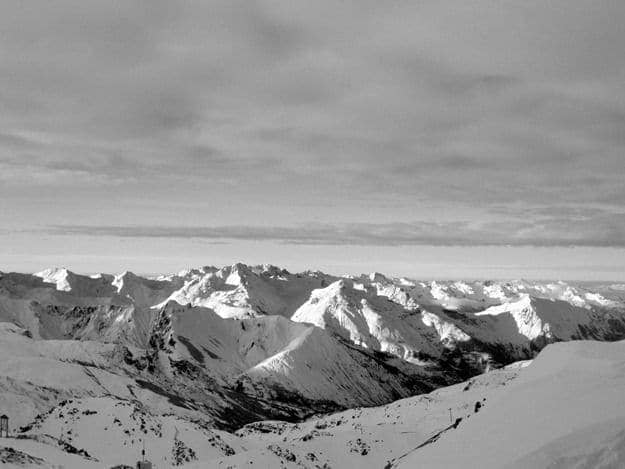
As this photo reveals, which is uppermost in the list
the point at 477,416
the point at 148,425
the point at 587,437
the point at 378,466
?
the point at 587,437

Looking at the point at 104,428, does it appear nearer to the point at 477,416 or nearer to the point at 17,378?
the point at 477,416

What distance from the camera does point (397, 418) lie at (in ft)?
343

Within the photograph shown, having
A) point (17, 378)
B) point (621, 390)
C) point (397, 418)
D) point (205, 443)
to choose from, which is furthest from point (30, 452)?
point (17, 378)

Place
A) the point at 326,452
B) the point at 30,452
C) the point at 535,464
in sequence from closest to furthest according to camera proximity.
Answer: the point at 535,464
the point at 30,452
the point at 326,452

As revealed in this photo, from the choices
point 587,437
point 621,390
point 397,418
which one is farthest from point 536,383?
point 397,418

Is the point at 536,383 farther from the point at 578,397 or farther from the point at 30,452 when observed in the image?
→ the point at 30,452

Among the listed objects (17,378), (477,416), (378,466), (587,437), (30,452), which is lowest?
(17,378)

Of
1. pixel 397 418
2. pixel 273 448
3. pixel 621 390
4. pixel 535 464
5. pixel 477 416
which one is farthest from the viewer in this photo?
pixel 397 418

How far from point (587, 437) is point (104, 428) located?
62.9 m

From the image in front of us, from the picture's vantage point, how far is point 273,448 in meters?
63.0

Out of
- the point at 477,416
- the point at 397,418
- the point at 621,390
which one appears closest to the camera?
the point at 621,390

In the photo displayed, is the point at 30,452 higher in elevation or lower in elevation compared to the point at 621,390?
lower

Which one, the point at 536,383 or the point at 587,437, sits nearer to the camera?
the point at 587,437

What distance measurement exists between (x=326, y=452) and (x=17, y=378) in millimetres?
107778
